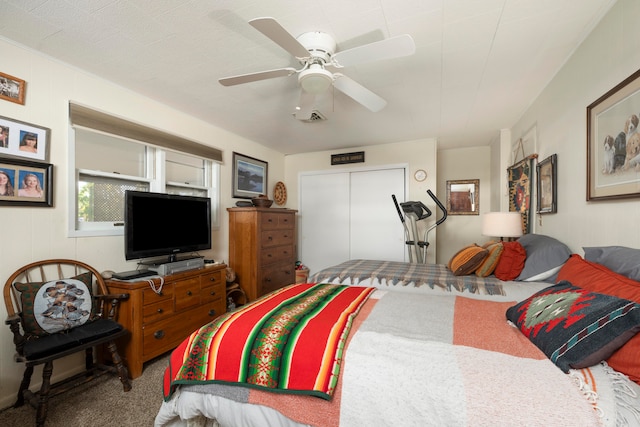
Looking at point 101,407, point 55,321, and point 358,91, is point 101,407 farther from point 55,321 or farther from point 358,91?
point 358,91

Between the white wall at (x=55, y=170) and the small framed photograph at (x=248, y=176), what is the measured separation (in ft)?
3.94

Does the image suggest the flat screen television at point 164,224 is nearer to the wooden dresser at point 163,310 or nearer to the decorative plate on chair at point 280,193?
the wooden dresser at point 163,310

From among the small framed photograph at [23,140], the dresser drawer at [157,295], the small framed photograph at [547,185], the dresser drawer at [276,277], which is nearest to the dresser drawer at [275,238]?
the dresser drawer at [276,277]

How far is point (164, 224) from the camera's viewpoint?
2.39 metres

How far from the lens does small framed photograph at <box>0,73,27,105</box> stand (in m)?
1.69

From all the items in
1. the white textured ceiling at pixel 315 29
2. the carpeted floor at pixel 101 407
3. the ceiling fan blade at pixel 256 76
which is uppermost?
the white textured ceiling at pixel 315 29

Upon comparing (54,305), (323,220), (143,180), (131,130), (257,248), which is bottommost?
(54,305)

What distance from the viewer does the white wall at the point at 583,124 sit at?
4.32 feet

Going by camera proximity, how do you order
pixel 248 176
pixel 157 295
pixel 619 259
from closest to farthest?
pixel 619 259
pixel 157 295
pixel 248 176

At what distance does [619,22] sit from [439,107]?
1.37m

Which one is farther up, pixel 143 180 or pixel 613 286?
pixel 143 180

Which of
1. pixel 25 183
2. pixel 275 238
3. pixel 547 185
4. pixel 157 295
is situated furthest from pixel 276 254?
pixel 547 185

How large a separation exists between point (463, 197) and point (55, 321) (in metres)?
4.86

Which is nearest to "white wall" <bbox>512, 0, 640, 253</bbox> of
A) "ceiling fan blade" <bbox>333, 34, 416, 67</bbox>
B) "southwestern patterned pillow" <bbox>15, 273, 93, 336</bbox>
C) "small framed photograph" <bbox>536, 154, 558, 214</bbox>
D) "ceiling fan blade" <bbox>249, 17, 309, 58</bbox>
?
"small framed photograph" <bbox>536, 154, 558, 214</bbox>
